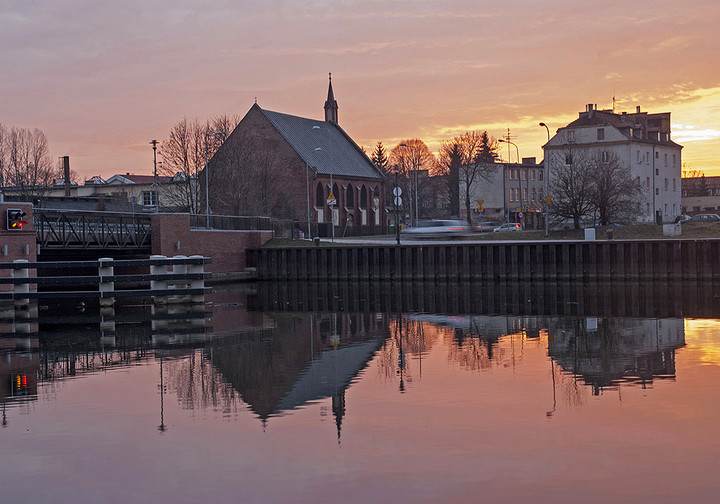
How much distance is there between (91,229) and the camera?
157ft

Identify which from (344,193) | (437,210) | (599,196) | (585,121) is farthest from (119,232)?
(437,210)

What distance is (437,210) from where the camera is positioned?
16638cm

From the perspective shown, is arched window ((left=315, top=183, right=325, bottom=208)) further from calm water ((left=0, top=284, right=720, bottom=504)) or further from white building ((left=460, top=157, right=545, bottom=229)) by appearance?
calm water ((left=0, top=284, right=720, bottom=504))

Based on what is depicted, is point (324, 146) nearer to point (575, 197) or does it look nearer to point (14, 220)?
point (575, 197)

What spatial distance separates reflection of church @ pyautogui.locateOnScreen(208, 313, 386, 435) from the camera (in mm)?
13500

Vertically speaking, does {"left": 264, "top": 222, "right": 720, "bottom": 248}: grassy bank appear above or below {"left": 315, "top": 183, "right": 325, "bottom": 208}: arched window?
below

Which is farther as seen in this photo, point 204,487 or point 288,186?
point 288,186

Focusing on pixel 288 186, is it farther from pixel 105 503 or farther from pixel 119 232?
pixel 105 503

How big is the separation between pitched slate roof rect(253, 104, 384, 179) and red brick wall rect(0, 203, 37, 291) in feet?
164

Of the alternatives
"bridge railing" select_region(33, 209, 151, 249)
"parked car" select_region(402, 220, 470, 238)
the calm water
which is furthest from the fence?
"parked car" select_region(402, 220, 470, 238)

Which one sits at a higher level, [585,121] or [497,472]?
[585,121]

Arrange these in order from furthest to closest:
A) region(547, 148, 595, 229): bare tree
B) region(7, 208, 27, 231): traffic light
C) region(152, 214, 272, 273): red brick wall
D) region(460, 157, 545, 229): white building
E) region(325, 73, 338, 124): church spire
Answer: region(460, 157, 545, 229): white building → region(325, 73, 338, 124): church spire → region(547, 148, 595, 229): bare tree → region(152, 214, 272, 273): red brick wall → region(7, 208, 27, 231): traffic light

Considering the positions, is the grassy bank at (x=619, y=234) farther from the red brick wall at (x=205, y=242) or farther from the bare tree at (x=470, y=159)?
the bare tree at (x=470, y=159)

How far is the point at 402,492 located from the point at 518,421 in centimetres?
337
